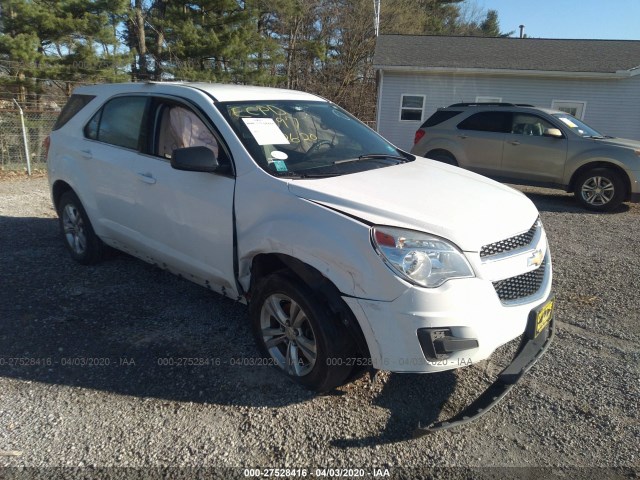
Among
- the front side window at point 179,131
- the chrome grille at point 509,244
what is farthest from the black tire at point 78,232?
the chrome grille at point 509,244

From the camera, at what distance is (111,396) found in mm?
2939

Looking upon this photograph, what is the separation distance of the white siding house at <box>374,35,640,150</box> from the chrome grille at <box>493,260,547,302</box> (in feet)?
48.3

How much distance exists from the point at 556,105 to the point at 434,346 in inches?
648

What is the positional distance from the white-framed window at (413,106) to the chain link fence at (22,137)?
11.0m

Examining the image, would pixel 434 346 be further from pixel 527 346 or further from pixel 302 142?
pixel 302 142

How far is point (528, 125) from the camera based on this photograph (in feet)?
30.2

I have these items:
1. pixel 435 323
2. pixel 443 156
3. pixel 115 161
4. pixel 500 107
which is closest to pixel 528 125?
pixel 500 107

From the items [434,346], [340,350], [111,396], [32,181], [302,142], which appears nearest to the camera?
[434,346]

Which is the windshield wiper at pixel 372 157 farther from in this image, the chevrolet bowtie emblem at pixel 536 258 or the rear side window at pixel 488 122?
the rear side window at pixel 488 122

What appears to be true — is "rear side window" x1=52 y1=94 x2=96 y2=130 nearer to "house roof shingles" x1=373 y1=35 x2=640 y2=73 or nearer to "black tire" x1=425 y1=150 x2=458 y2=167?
"black tire" x1=425 y1=150 x2=458 y2=167

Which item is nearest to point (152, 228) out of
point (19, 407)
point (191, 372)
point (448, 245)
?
point (191, 372)

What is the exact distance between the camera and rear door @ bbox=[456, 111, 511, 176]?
9.45 meters

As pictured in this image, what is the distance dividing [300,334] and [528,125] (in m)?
7.99

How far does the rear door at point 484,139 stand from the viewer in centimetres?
945
